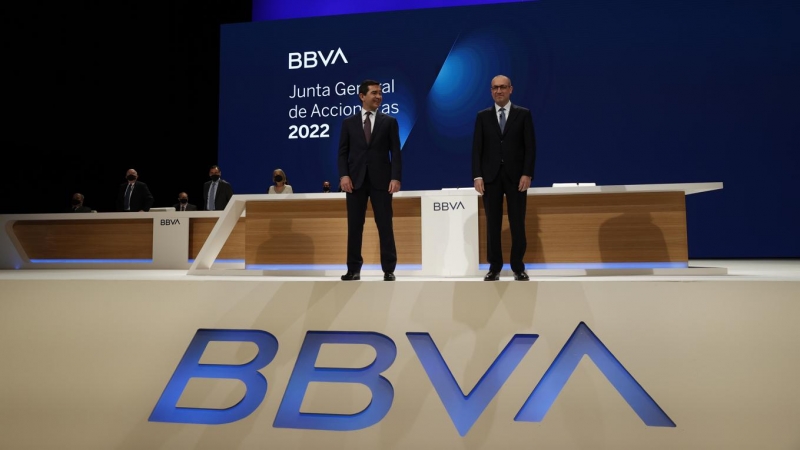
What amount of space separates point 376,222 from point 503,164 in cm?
80

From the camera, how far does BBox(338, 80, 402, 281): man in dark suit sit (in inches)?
136

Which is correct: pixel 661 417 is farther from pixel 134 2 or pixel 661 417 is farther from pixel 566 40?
pixel 134 2

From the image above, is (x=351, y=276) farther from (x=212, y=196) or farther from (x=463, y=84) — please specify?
(x=463, y=84)

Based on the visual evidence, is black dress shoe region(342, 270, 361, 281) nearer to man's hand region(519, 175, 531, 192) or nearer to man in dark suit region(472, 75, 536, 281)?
man in dark suit region(472, 75, 536, 281)

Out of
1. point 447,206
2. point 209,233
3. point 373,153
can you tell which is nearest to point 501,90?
point 373,153

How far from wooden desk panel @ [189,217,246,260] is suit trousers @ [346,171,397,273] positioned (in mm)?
2923

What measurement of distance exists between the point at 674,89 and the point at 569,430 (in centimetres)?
633

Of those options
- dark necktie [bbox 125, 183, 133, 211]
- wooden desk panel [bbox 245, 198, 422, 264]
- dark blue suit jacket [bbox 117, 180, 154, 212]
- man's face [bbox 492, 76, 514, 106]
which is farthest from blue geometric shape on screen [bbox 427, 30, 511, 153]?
man's face [bbox 492, 76, 514, 106]

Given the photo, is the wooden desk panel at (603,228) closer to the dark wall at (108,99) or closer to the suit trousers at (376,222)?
the suit trousers at (376,222)

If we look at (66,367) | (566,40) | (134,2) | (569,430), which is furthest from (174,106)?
(569,430)

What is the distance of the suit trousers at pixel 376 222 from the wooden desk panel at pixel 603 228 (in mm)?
1209

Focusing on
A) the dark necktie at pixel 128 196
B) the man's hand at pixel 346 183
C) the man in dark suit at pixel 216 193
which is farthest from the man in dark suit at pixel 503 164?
the dark necktie at pixel 128 196

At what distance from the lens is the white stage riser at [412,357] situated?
9.03ft

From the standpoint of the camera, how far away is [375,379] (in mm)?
3010
